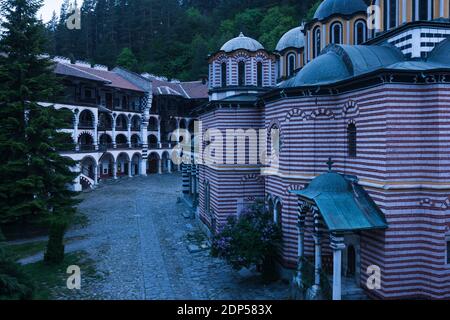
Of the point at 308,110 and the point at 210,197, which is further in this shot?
the point at 210,197

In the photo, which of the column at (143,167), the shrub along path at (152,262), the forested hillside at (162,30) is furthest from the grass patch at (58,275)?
the forested hillside at (162,30)

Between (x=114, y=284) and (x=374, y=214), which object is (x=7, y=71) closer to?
(x=114, y=284)

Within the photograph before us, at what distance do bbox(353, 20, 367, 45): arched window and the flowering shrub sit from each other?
827 centimetres

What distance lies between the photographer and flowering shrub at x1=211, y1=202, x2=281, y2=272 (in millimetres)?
12656

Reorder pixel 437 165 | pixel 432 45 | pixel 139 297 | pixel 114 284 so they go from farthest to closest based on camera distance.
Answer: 1. pixel 114 284
2. pixel 139 297
3. pixel 432 45
4. pixel 437 165

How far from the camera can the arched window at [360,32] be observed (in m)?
15.6

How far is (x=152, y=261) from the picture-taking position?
15547mm

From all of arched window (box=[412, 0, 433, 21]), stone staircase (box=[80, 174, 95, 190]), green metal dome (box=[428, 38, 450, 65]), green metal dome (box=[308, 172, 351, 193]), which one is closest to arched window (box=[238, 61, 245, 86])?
arched window (box=[412, 0, 433, 21])

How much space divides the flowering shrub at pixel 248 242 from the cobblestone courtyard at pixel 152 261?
97cm

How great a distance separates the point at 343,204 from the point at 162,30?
217ft
